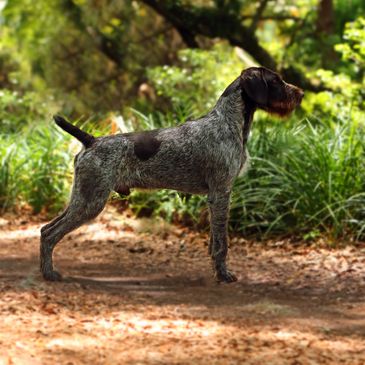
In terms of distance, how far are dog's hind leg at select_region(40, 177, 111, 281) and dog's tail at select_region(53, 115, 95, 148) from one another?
1.13ft

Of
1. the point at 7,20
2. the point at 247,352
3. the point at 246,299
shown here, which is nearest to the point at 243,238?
the point at 246,299

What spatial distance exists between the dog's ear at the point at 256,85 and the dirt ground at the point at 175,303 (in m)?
1.73

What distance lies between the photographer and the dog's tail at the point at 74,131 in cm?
625

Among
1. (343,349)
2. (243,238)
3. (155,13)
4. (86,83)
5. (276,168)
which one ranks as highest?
(155,13)

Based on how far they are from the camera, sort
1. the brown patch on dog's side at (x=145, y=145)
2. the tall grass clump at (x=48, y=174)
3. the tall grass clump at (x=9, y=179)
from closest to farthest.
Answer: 1. the brown patch on dog's side at (x=145, y=145)
2. the tall grass clump at (x=48, y=174)
3. the tall grass clump at (x=9, y=179)

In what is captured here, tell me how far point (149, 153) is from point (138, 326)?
1.83 metres

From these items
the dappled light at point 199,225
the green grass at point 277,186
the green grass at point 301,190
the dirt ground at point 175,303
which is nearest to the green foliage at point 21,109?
the dappled light at point 199,225

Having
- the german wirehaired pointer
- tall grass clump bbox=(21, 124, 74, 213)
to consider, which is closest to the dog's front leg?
the german wirehaired pointer

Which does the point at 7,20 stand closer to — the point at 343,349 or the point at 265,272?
the point at 265,272

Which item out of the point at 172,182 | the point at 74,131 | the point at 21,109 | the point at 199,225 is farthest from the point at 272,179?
the point at 21,109

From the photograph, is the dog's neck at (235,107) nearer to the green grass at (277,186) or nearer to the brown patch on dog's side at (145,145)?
the brown patch on dog's side at (145,145)

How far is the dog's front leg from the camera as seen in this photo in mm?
6586

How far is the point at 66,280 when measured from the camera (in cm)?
646

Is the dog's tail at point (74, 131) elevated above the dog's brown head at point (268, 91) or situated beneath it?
situated beneath
